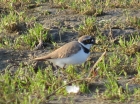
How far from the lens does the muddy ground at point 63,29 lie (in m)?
7.12

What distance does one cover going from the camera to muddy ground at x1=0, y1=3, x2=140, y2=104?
23.3ft

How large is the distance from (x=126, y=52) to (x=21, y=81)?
2.02 m

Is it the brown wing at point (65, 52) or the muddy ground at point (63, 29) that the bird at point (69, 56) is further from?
the muddy ground at point (63, 29)

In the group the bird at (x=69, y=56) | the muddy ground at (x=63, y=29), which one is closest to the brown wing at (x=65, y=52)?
the bird at (x=69, y=56)

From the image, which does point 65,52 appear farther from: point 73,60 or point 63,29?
point 63,29

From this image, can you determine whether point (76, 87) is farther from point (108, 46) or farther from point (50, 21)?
point (50, 21)

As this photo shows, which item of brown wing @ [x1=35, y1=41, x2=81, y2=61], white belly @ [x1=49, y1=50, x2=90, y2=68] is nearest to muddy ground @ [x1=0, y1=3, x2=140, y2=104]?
white belly @ [x1=49, y1=50, x2=90, y2=68]

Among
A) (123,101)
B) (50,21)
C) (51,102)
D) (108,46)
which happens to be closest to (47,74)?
(51,102)

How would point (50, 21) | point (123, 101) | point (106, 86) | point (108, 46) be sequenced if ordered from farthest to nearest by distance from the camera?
point (50, 21)
point (108, 46)
point (106, 86)
point (123, 101)

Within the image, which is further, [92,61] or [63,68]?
[92,61]

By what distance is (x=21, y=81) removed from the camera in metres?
6.73

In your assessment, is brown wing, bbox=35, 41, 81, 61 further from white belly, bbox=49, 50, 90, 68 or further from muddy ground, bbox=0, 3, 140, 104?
muddy ground, bbox=0, 3, 140, 104

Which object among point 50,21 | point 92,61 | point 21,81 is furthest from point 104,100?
point 50,21

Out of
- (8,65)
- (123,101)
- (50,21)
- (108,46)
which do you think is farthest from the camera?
(50,21)
